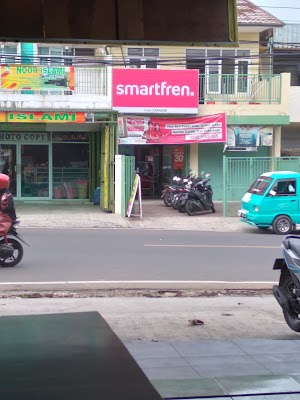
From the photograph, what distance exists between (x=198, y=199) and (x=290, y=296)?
1455 cm

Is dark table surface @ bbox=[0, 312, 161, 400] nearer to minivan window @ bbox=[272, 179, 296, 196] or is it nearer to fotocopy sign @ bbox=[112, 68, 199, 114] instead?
Answer: minivan window @ bbox=[272, 179, 296, 196]

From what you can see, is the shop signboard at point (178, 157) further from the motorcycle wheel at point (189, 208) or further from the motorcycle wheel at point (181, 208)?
the motorcycle wheel at point (189, 208)

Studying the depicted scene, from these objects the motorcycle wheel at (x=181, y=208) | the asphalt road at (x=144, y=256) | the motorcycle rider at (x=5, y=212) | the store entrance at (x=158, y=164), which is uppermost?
the store entrance at (x=158, y=164)

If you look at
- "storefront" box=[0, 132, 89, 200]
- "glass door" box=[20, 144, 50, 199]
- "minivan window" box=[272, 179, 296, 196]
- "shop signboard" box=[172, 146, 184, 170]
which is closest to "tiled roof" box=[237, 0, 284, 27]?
"shop signboard" box=[172, 146, 184, 170]

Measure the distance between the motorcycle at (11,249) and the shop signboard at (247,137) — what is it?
14519 millimetres

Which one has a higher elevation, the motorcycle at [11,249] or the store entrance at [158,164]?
the store entrance at [158,164]

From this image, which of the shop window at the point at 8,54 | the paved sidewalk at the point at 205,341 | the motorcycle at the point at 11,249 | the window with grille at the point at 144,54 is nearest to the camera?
the paved sidewalk at the point at 205,341

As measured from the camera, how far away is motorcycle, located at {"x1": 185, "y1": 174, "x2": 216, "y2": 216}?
22.0 meters

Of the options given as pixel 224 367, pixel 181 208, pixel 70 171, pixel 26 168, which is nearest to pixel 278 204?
pixel 181 208

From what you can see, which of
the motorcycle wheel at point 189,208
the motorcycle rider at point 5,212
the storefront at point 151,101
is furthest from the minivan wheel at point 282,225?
the motorcycle rider at point 5,212

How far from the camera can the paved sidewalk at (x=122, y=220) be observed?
65.2ft

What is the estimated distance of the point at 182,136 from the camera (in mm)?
24734

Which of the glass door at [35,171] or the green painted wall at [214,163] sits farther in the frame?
the green painted wall at [214,163]

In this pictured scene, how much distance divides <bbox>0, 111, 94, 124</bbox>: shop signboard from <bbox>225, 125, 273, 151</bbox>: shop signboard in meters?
5.94
